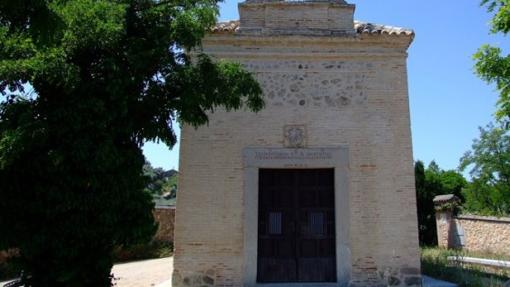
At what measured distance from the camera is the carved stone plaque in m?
8.64

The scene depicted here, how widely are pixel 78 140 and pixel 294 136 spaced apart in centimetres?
435

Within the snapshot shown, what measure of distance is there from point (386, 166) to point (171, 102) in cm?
442

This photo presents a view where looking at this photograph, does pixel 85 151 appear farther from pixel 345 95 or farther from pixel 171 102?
pixel 345 95

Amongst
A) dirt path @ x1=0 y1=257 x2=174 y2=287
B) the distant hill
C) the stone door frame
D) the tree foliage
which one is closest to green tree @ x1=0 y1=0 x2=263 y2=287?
the stone door frame

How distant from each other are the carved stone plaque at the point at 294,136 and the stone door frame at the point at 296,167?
0.10 m

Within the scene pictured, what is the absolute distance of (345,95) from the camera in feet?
29.1

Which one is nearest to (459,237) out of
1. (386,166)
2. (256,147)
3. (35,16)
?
(386,166)

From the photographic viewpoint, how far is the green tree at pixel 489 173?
31125mm

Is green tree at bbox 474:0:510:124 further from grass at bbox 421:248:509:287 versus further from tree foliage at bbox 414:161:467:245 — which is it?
tree foliage at bbox 414:161:467:245

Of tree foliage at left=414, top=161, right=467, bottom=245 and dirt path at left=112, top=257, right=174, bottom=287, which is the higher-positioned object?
tree foliage at left=414, top=161, right=467, bottom=245

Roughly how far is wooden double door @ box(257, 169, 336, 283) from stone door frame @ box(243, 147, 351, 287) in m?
0.16

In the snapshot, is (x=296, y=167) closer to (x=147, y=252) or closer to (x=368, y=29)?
(x=368, y=29)

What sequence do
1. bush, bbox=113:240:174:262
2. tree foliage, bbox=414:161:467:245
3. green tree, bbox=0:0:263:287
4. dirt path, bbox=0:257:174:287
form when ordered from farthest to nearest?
tree foliage, bbox=414:161:467:245 < bush, bbox=113:240:174:262 < dirt path, bbox=0:257:174:287 < green tree, bbox=0:0:263:287

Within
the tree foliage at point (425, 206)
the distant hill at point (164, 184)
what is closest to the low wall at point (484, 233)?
the tree foliage at point (425, 206)
